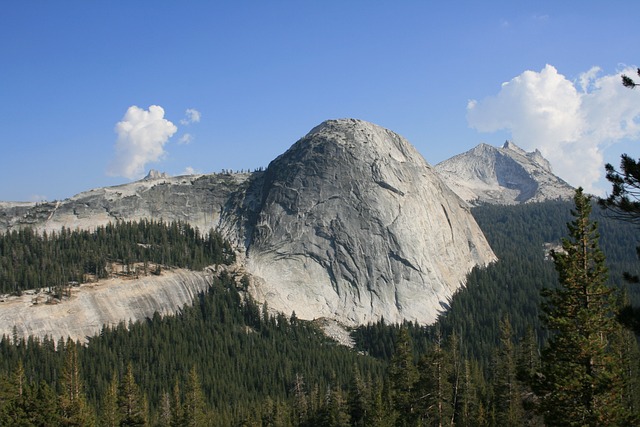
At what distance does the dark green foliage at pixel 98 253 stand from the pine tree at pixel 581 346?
114463mm

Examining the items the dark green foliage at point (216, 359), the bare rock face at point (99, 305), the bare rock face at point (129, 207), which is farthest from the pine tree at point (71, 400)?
the bare rock face at point (129, 207)

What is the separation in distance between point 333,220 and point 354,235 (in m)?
7.81

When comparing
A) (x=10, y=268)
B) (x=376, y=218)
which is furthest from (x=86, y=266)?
(x=376, y=218)

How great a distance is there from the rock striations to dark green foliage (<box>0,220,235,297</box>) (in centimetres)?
1410

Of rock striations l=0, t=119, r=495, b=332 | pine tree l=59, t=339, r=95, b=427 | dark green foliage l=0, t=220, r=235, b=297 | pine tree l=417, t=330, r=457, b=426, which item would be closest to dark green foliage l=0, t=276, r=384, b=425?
rock striations l=0, t=119, r=495, b=332

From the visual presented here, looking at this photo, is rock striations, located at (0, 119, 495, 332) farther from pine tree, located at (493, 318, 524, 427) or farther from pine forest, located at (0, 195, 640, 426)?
pine tree, located at (493, 318, 524, 427)

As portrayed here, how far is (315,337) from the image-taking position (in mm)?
130750

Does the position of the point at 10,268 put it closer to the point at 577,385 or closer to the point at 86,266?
the point at 86,266

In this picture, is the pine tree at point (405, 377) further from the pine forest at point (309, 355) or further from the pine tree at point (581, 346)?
the pine tree at point (581, 346)

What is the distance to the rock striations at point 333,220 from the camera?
156m

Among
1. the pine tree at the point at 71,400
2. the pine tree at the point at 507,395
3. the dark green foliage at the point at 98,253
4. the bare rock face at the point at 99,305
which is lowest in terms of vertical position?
the pine tree at the point at 507,395

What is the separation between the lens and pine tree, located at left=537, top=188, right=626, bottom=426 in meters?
25.0

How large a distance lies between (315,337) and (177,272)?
39.9 meters

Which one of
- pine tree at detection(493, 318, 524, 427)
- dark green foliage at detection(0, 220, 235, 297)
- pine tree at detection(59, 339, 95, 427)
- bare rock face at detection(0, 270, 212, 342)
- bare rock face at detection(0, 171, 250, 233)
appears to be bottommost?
pine tree at detection(493, 318, 524, 427)
